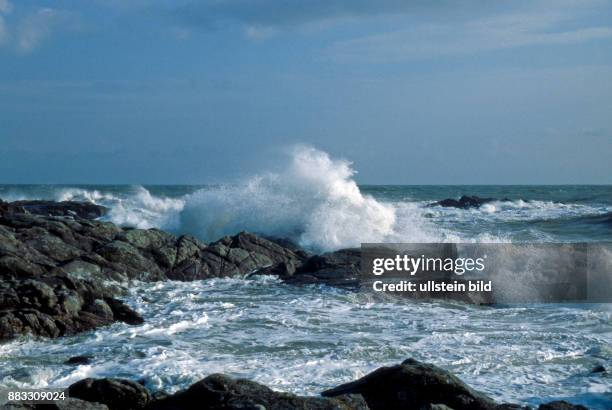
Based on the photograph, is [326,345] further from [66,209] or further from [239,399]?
[66,209]

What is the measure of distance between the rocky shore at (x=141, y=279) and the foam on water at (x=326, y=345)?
64 cm

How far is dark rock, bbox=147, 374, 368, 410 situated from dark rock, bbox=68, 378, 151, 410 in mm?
134

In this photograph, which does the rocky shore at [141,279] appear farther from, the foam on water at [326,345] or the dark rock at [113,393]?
the foam on water at [326,345]

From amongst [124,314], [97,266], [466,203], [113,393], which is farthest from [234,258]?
[466,203]

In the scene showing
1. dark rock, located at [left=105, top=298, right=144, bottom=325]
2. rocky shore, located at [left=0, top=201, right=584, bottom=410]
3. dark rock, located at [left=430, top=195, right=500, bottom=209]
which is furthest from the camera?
dark rock, located at [left=430, top=195, right=500, bottom=209]

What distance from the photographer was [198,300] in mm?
12742

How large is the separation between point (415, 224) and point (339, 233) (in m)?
2.82

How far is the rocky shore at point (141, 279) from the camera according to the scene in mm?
6297

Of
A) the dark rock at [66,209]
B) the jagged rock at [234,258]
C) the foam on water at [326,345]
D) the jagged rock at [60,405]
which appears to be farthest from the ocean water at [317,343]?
the dark rock at [66,209]

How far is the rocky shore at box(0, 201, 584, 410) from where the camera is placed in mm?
6297

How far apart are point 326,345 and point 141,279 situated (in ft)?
20.0

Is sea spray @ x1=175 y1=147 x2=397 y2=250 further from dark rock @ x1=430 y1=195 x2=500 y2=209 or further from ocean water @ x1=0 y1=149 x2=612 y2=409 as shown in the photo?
dark rock @ x1=430 y1=195 x2=500 y2=209

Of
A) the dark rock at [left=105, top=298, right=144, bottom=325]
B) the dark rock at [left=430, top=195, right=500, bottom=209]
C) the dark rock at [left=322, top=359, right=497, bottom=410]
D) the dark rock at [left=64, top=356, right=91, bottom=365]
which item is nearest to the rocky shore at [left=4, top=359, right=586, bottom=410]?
the dark rock at [left=322, top=359, right=497, bottom=410]

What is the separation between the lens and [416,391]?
259 inches
